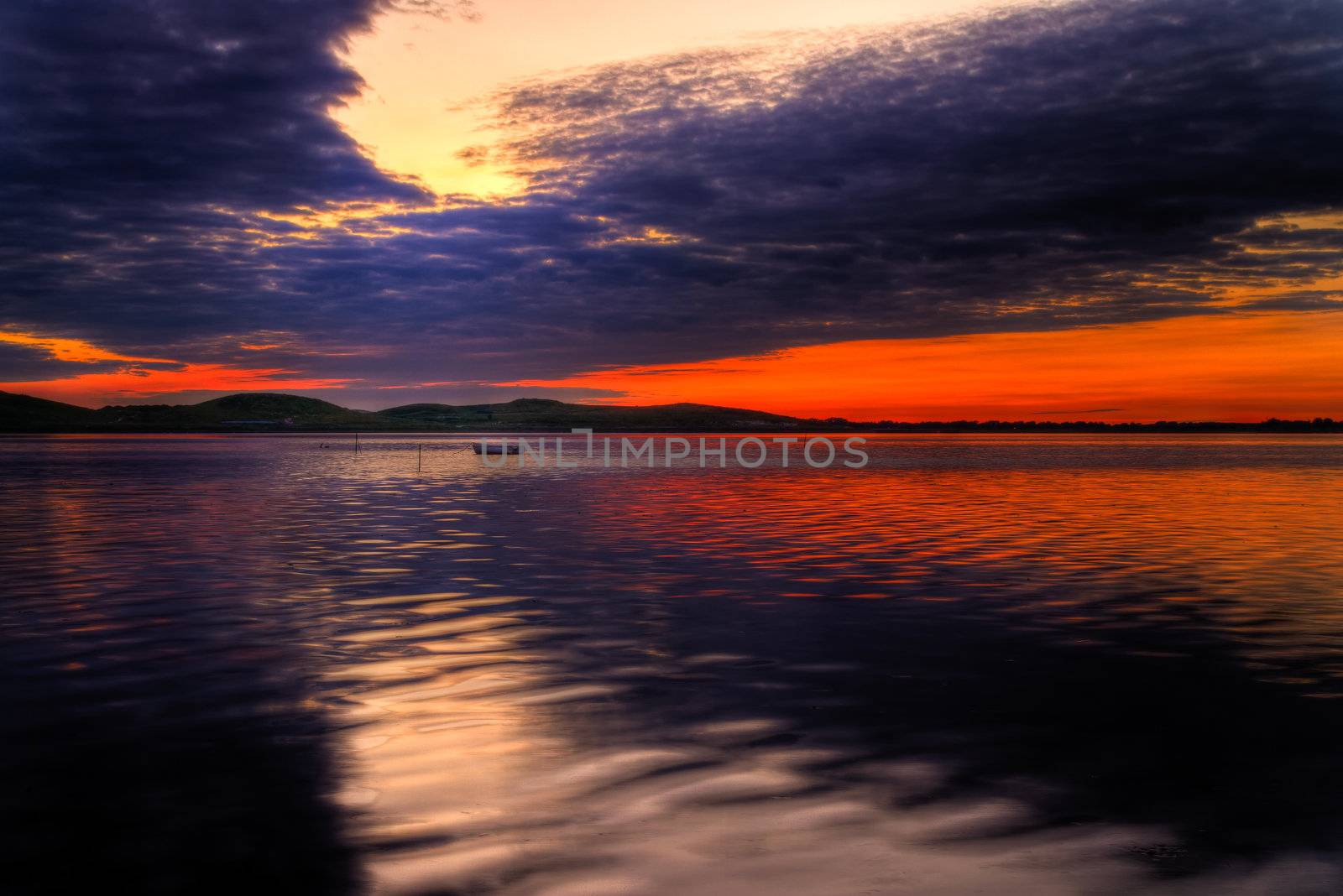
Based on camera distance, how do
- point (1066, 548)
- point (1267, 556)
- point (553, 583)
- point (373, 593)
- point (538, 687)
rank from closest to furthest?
1. point (538, 687)
2. point (373, 593)
3. point (553, 583)
4. point (1267, 556)
5. point (1066, 548)

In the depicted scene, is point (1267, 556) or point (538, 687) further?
point (1267, 556)

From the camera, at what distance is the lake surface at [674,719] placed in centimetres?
592

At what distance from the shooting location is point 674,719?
8922mm

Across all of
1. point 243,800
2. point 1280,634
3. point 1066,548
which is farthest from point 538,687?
point 1066,548

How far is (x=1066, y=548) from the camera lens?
869 inches

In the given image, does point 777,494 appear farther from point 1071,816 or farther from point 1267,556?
point 1071,816

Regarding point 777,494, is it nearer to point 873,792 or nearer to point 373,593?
point 373,593

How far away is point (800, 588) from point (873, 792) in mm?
9550

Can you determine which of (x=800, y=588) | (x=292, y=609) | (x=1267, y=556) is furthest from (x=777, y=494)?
(x=292, y=609)

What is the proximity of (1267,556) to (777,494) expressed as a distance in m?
21.0

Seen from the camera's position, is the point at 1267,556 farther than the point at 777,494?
No

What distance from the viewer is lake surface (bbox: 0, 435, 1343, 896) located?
592cm

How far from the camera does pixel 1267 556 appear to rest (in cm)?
2072

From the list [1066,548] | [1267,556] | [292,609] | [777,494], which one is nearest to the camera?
[292,609]
